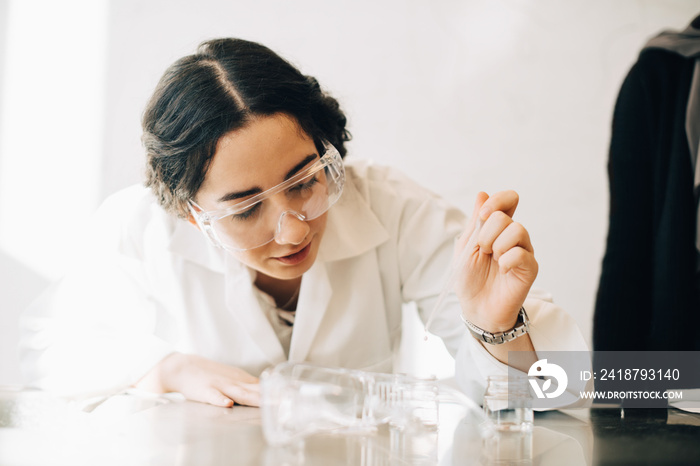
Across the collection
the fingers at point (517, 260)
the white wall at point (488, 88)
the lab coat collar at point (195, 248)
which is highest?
the white wall at point (488, 88)

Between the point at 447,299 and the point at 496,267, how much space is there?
306 millimetres

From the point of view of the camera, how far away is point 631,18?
2291 millimetres

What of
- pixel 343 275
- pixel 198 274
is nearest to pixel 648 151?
pixel 343 275

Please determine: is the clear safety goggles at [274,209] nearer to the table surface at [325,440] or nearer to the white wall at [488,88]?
the table surface at [325,440]

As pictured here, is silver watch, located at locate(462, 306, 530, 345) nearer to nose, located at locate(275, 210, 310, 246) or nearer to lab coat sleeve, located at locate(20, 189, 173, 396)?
nose, located at locate(275, 210, 310, 246)

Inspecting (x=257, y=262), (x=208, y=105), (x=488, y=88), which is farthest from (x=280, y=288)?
(x=488, y=88)

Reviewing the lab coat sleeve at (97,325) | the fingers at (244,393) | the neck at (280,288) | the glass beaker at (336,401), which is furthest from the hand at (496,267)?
the lab coat sleeve at (97,325)

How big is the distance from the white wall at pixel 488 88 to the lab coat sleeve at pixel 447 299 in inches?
29.2

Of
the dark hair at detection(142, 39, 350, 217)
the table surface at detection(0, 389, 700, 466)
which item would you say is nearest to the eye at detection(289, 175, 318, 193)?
the dark hair at detection(142, 39, 350, 217)

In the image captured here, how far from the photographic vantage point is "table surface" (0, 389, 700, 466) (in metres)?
0.75

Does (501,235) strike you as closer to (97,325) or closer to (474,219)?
(474,219)

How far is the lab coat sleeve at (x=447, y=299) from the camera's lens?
1.20m

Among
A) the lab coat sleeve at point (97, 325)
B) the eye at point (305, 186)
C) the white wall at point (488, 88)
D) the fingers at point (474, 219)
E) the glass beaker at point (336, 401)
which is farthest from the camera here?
the white wall at point (488, 88)

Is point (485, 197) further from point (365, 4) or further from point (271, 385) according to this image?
point (365, 4)
